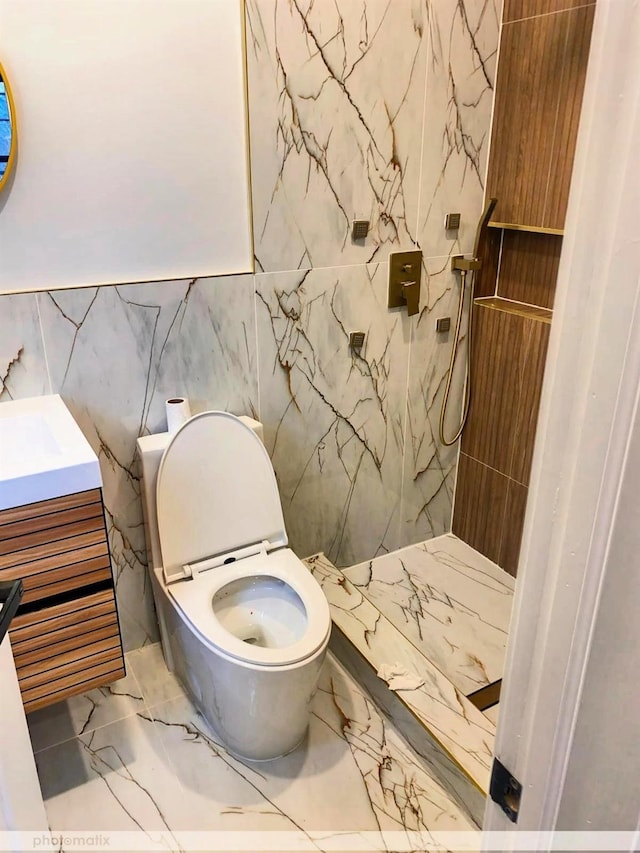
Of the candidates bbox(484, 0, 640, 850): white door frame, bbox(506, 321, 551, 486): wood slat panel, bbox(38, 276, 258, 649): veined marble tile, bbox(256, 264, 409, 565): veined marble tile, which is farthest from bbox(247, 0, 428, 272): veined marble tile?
bbox(484, 0, 640, 850): white door frame

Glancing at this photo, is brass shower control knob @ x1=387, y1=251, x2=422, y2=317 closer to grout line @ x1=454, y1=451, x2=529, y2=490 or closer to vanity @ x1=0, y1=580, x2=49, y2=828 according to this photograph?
grout line @ x1=454, y1=451, x2=529, y2=490

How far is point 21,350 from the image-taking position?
175 cm

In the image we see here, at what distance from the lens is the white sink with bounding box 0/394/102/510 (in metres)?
1.39

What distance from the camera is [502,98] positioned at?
2.19 m

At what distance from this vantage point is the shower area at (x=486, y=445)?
1902 millimetres

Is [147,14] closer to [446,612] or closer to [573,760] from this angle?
[573,760]

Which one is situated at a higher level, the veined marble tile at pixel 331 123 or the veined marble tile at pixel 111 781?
the veined marble tile at pixel 331 123

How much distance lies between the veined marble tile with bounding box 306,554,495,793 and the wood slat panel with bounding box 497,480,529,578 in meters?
0.58

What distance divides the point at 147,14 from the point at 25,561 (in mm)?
1378

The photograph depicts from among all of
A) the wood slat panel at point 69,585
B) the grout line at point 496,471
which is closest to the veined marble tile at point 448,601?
the grout line at point 496,471

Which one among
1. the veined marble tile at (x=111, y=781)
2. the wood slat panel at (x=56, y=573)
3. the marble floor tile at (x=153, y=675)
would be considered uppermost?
the wood slat panel at (x=56, y=573)

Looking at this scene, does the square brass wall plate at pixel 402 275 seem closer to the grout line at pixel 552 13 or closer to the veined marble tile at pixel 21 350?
the grout line at pixel 552 13

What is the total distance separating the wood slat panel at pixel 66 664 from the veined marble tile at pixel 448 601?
0.99 metres

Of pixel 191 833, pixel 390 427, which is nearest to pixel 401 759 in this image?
pixel 191 833
